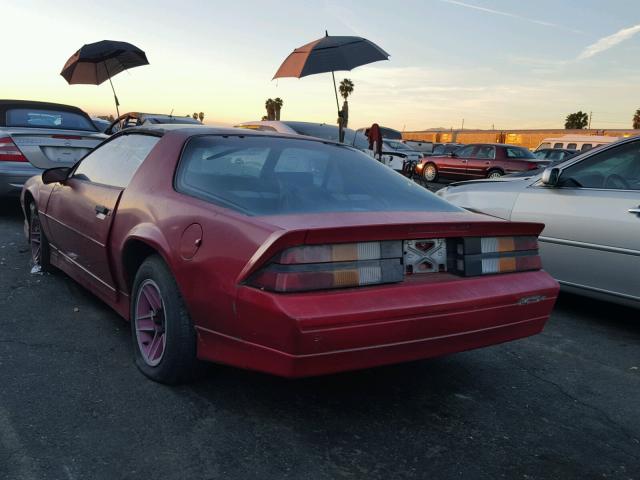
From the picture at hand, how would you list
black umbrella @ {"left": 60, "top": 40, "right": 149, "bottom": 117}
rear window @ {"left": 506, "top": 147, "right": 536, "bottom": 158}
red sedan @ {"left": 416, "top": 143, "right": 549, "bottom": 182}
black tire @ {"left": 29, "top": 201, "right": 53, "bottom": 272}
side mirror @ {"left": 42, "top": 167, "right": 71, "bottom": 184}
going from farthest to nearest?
rear window @ {"left": 506, "top": 147, "right": 536, "bottom": 158}, red sedan @ {"left": 416, "top": 143, "right": 549, "bottom": 182}, black umbrella @ {"left": 60, "top": 40, "right": 149, "bottom": 117}, black tire @ {"left": 29, "top": 201, "right": 53, "bottom": 272}, side mirror @ {"left": 42, "top": 167, "right": 71, "bottom": 184}

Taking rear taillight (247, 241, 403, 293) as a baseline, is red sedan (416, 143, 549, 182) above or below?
below

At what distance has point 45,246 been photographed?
185 inches

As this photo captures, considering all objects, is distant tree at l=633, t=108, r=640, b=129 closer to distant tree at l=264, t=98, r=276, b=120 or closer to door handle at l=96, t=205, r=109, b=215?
distant tree at l=264, t=98, r=276, b=120

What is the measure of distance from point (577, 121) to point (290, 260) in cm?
8409

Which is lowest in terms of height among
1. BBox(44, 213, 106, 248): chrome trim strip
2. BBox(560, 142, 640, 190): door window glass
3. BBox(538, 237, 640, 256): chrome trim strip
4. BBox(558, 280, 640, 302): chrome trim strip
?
BBox(558, 280, 640, 302): chrome trim strip

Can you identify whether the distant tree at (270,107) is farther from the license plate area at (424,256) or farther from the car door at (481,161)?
the license plate area at (424,256)

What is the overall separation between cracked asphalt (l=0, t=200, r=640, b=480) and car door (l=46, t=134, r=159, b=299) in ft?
1.30

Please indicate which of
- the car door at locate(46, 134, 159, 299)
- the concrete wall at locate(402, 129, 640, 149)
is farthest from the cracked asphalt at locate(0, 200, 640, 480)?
the concrete wall at locate(402, 129, 640, 149)

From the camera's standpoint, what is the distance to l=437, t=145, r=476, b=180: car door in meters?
18.5

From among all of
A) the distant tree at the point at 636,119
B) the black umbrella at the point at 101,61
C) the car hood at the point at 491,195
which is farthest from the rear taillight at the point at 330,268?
the distant tree at the point at 636,119

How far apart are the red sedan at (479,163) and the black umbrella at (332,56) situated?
729cm

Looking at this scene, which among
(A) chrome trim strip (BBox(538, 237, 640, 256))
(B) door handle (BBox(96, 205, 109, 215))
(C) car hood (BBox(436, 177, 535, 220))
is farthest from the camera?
(C) car hood (BBox(436, 177, 535, 220))

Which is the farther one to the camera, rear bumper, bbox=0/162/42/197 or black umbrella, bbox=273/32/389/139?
black umbrella, bbox=273/32/389/139

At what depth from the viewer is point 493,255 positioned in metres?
2.77
